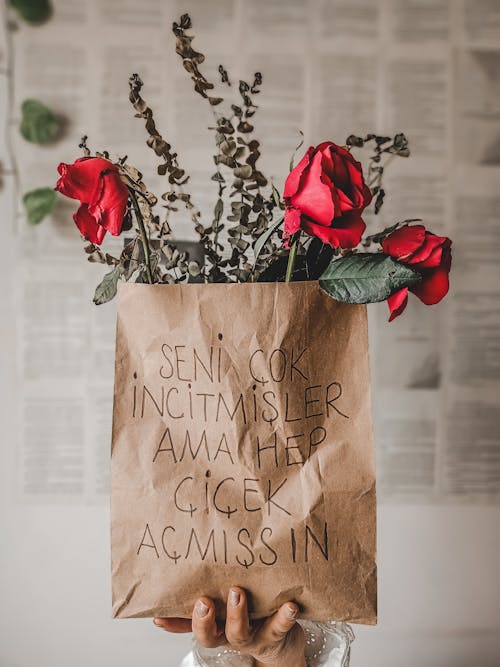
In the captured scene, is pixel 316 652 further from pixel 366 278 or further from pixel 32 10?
pixel 32 10

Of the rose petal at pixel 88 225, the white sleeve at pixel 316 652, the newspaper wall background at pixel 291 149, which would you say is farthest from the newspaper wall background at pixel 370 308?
the rose petal at pixel 88 225

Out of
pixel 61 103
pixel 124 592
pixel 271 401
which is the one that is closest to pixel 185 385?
pixel 271 401

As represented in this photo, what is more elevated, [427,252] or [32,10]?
[32,10]

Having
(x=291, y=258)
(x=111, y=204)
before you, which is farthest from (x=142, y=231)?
(x=291, y=258)

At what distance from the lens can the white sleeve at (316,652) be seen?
752 millimetres

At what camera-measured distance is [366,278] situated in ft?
1.87

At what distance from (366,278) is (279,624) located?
382 mm

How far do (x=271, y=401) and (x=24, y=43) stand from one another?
75 cm

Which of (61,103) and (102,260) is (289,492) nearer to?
(102,260)

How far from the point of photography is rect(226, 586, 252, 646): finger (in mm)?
594

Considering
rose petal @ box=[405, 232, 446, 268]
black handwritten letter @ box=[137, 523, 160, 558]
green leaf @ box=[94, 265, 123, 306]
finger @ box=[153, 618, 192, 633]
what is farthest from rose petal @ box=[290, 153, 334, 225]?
finger @ box=[153, 618, 192, 633]

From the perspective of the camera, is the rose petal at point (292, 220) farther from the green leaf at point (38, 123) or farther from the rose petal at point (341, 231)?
the green leaf at point (38, 123)

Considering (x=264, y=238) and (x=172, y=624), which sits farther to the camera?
(x=172, y=624)

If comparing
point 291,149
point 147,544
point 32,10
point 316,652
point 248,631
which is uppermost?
point 32,10
